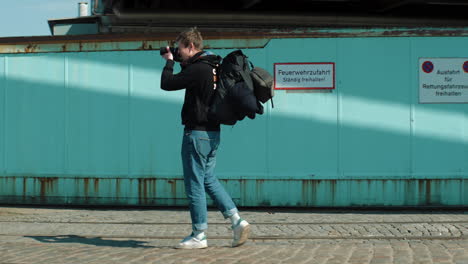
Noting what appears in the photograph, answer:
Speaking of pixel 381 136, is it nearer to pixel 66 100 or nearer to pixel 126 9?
pixel 66 100

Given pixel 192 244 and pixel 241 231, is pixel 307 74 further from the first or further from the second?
pixel 192 244

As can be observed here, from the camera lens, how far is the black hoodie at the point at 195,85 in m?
5.73

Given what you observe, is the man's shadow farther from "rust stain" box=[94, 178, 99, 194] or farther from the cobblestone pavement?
"rust stain" box=[94, 178, 99, 194]

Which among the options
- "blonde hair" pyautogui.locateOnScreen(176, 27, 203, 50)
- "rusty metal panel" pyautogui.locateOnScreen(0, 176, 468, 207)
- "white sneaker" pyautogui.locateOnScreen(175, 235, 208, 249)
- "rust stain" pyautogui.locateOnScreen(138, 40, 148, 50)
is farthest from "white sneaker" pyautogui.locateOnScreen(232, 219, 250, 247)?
"rust stain" pyautogui.locateOnScreen(138, 40, 148, 50)

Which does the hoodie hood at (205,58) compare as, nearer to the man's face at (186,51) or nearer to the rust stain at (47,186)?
the man's face at (186,51)

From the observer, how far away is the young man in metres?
5.76

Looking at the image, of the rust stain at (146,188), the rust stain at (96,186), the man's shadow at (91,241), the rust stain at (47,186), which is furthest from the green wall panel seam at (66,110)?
the man's shadow at (91,241)

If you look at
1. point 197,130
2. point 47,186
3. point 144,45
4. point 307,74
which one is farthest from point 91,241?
point 307,74

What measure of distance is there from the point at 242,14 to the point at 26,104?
1341 cm

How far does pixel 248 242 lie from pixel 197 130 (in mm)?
1383

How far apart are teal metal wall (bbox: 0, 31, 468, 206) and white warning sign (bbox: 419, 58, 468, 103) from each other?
0.27 ft

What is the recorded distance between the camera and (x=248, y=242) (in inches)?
259

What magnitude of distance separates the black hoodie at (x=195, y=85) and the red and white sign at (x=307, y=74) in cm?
354

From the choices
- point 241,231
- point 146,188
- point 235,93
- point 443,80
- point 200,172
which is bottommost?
point 241,231
